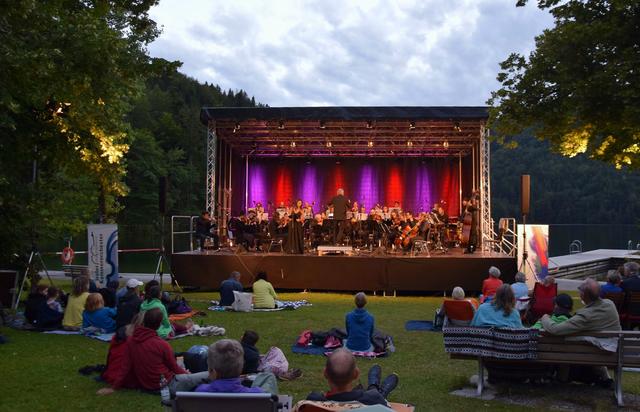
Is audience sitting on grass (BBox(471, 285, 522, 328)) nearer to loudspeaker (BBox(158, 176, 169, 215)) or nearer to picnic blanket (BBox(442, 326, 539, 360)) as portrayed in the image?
picnic blanket (BBox(442, 326, 539, 360))

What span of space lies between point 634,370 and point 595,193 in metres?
56.2

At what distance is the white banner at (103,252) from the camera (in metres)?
11.7

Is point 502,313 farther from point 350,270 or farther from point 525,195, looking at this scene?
point 350,270

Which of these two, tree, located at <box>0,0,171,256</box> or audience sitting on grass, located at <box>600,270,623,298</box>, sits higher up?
tree, located at <box>0,0,171,256</box>

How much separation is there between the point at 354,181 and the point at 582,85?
9751 millimetres

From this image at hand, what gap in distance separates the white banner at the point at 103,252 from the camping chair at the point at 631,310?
8.83 meters

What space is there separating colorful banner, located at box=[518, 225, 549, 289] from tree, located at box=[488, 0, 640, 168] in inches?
108

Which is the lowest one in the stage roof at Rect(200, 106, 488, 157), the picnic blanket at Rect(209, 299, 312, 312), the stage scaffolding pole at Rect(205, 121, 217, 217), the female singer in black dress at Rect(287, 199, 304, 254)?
the picnic blanket at Rect(209, 299, 312, 312)

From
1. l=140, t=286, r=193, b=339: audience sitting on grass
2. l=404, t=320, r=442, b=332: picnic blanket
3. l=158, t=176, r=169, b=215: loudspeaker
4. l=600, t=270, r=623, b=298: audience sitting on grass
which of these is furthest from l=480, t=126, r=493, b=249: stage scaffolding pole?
l=140, t=286, r=193, b=339: audience sitting on grass

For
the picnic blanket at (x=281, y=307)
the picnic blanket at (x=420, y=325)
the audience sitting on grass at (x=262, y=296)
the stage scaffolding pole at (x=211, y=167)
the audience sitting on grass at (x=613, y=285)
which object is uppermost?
the stage scaffolding pole at (x=211, y=167)

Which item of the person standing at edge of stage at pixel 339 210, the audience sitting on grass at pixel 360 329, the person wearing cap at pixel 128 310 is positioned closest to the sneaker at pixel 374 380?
the audience sitting on grass at pixel 360 329

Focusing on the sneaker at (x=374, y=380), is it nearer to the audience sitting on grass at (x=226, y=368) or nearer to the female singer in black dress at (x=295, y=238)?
the audience sitting on grass at (x=226, y=368)

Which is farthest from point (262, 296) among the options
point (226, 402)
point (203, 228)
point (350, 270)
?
point (226, 402)

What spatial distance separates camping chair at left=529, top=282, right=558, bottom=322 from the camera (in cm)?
759
